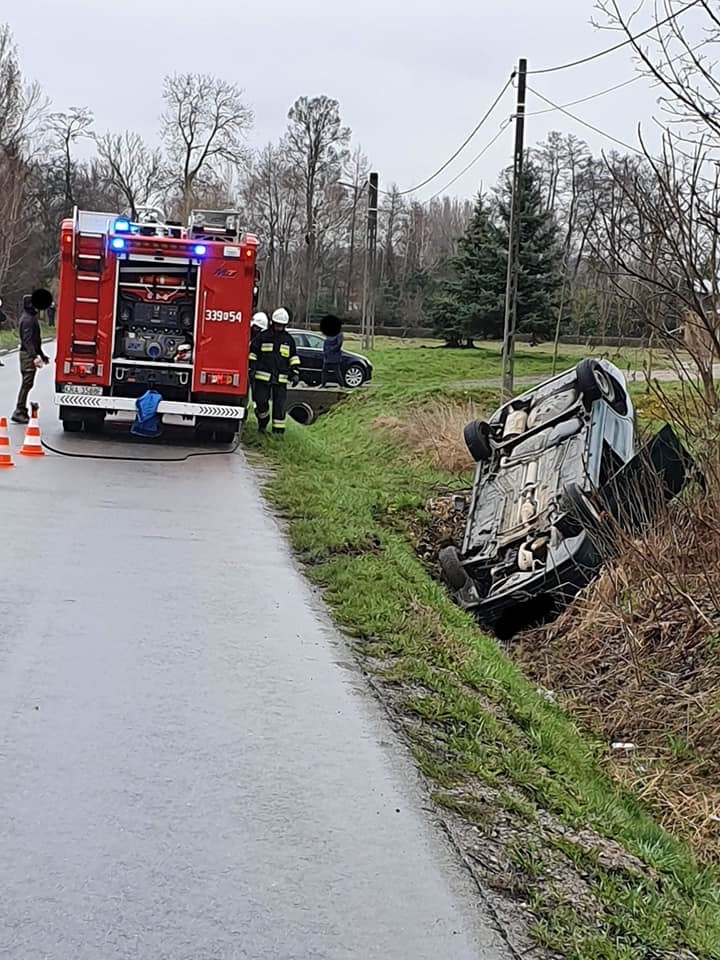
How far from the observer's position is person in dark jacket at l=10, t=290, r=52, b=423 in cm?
1606

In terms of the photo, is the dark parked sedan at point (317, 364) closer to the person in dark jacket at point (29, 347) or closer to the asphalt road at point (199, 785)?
the person in dark jacket at point (29, 347)

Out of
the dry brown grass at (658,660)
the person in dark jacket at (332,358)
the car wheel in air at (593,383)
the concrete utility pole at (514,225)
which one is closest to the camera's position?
the dry brown grass at (658,660)

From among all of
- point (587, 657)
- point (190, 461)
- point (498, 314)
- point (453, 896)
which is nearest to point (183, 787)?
point (453, 896)

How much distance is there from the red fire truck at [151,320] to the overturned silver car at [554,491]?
3.95 metres

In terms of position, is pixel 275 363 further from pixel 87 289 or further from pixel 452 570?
pixel 452 570

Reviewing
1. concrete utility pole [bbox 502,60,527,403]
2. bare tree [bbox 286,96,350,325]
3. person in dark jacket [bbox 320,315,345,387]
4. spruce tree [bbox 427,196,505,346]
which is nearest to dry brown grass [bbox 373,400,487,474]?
concrete utility pole [bbox 502,60,527,403]

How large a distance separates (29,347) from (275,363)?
3.35m

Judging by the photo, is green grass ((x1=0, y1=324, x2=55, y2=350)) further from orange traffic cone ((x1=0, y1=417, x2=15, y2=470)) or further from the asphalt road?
the asphalt road

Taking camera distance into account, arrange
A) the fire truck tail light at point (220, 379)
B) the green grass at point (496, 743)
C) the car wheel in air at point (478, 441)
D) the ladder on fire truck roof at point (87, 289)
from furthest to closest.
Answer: the fire truck tail light at point (220, 379) < the ladder on fire truck roof at point (87, 289) < the car wheel in air at point (478, 441) < the green grass at point (496, 743)

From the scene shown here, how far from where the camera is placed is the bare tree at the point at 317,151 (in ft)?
193

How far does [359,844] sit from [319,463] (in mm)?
11973

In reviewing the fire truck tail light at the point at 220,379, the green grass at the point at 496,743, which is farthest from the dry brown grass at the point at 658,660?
the fire truck tail light at the point at 220,379

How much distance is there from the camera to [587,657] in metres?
8.33

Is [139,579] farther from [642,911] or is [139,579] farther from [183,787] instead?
[642,911]
